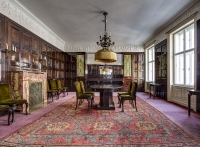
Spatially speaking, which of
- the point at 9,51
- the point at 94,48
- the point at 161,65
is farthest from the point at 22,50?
the point at 161,65

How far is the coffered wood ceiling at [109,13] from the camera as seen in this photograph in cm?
375

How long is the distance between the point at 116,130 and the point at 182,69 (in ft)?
12.4

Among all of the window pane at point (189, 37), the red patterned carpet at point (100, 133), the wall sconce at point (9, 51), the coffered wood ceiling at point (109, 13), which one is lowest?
the red patterned carpet at point (100, 133)

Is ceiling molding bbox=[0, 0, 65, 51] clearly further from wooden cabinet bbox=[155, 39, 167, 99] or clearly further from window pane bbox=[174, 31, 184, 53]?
window pane bbox=[174, 31, 184, 53]

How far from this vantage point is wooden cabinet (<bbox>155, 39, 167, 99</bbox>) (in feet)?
18.7

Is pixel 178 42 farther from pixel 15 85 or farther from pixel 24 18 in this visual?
pixel 15 85

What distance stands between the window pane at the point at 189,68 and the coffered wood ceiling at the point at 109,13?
1.48 meters

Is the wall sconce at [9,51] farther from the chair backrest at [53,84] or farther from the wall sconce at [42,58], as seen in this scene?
the chair backrest at [53,84]

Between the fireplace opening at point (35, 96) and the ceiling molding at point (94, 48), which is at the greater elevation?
the ceiling molding at point (94, 48)

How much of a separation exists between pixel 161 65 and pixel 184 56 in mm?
1502

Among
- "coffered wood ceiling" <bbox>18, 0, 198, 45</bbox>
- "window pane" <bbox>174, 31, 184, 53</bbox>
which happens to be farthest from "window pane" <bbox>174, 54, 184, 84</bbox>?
"coffered wood ceiling" <bbox>18, 0, 198, 45</bbox>

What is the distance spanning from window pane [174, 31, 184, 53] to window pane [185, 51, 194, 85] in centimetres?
62

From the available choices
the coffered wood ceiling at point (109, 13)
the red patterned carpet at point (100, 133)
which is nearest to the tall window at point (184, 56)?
the coffered wood ceiling at point (109, 13)

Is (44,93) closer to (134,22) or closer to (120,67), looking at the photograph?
(134,22)
